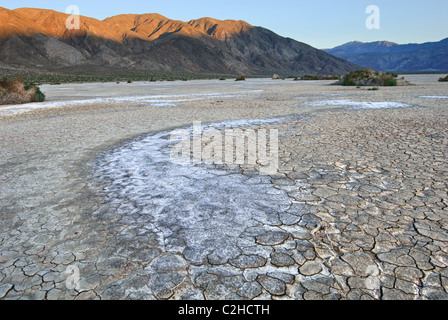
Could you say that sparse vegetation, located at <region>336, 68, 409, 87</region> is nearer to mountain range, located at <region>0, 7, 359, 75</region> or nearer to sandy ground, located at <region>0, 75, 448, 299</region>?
sandy ground, located at <region>0, 75, 448, 299</region>

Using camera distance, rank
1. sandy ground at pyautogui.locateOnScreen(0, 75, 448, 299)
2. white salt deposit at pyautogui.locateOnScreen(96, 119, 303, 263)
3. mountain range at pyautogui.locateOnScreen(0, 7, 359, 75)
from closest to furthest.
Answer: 1. sandy ground at pyautogui.locateOnScreen(0, 75, 448, 299)
2. white salt deposit at pyautogui.locateOnScreen(96, 119, 303, 263)
3. mountain range at pyautogui.locateOnScreen(0, 7, 359, 75)

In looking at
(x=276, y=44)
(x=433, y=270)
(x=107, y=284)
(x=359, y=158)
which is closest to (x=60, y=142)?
(x=107, y=284)

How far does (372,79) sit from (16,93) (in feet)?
93.6

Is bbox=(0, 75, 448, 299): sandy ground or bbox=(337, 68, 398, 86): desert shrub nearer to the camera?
bbox=(0, 75, 448, 299): sandy ground

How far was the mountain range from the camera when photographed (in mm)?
83412

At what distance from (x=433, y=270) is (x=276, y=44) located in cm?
15807

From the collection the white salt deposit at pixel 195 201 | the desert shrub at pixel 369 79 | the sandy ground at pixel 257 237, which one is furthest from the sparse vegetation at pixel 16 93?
the desert shrub at pixel 369 79

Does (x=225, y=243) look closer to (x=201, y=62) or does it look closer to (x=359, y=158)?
(x=359, y=158)

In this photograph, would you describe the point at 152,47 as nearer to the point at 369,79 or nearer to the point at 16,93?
the point at 369,79

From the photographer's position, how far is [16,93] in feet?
57.2

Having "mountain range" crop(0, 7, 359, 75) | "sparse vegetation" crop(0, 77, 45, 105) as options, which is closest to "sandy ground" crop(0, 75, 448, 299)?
"sparse vegetation" crop(0, 77, 45, 105)

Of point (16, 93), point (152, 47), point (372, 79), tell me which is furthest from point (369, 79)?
point (152, 47)

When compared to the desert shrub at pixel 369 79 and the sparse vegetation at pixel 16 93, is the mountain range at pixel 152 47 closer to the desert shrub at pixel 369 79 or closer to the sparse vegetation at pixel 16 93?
the sparse vegetation at pixel 16 93

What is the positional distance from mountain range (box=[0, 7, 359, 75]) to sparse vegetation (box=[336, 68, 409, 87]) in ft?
221
